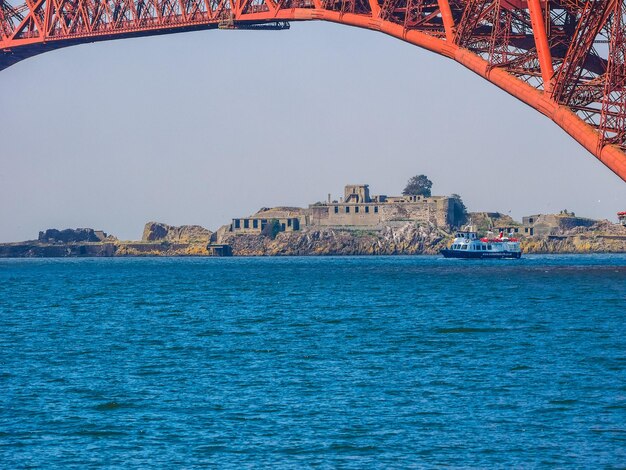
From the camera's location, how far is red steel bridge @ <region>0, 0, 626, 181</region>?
5656 centimetres

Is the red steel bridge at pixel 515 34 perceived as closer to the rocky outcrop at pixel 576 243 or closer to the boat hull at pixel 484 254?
the boat hull at pixel 484 254

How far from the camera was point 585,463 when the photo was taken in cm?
2198

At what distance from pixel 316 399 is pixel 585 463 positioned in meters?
7.78

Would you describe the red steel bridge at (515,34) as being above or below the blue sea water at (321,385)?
above

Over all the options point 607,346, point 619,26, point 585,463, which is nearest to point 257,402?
point 585,463

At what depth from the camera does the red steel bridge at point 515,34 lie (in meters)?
56.6

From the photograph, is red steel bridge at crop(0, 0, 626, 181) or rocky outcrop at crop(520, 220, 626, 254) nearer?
red steel bridge at crop(0, 0, 626, 181)

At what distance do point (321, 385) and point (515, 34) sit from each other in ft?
132

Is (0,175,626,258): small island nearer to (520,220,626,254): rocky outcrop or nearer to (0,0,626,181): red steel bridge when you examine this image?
(520,220,626,254): rocky outcrop

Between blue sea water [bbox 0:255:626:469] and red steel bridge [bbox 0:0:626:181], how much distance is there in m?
8.92

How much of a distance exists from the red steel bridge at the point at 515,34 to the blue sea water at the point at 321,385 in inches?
351

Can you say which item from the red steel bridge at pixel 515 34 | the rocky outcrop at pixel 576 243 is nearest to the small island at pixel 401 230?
the rocky outcrop at pixel 576 243

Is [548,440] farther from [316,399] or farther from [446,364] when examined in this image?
[446,364]

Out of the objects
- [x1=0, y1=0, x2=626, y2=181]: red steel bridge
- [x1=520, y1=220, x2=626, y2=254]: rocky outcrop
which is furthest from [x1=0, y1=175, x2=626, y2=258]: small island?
[x1=0, y1=0, x2=626, y2=181]: red steel bridge
